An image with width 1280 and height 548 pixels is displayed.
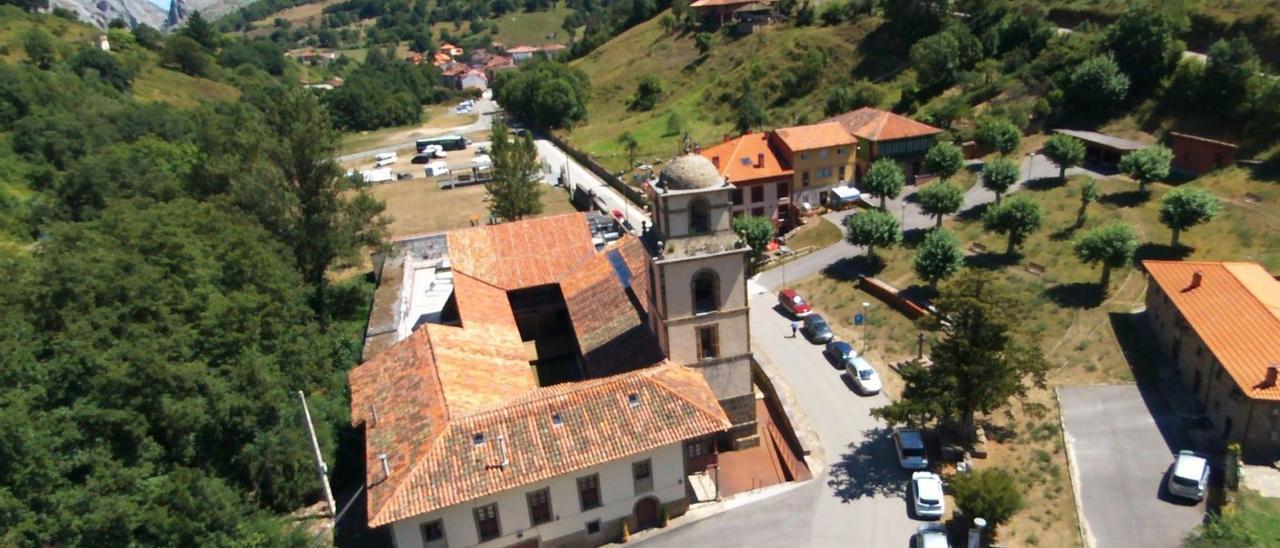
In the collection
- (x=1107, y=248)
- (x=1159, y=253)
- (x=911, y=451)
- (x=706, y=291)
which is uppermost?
(x=706, y=291)

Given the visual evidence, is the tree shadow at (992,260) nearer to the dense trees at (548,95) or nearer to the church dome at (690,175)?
the church dome at (690,175)

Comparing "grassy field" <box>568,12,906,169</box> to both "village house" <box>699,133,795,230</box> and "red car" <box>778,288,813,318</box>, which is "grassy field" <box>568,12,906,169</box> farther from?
"red car" <box>778,288,813,318</box>

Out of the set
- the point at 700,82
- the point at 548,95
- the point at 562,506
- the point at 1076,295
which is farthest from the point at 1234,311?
the point at 548,95

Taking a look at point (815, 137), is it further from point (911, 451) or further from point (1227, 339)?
point (911, 451)

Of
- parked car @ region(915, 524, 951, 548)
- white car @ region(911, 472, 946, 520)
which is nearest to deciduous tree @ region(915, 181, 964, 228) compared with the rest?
white car @ region(911, 472, 946, 520)

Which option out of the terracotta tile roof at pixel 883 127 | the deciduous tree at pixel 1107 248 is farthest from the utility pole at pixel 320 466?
the terracotta tile roof at pixel 883 127

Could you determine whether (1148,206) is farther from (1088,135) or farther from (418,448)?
(418,448)
